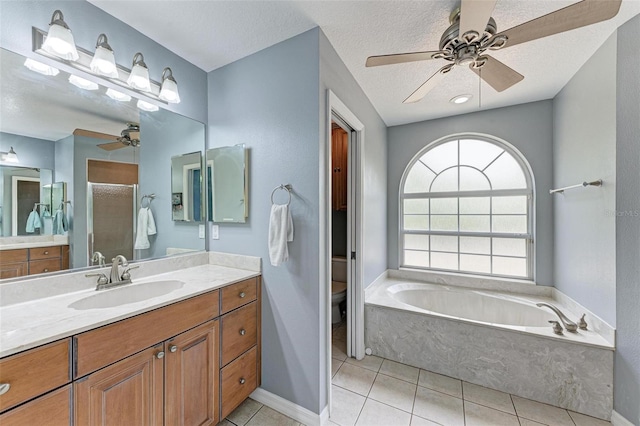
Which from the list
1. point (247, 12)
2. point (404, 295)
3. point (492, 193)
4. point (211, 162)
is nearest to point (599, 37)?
point (492, 193)

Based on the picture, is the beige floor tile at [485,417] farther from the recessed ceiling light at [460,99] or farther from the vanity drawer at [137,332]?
the recessed ceiling light at [460,99]

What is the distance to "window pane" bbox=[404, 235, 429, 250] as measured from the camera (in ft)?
10.1

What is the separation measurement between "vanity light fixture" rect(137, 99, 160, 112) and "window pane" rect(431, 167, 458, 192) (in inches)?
113

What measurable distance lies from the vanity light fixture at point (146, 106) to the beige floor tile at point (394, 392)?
8.25ft

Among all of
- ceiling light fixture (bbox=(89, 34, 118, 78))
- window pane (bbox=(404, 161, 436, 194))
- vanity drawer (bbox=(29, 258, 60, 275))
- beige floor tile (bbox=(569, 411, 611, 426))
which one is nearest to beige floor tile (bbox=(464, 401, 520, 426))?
beige floor tile (bbox=(569, 411, 611, 426))

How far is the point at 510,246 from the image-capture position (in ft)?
8.87

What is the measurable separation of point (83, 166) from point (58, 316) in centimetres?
83

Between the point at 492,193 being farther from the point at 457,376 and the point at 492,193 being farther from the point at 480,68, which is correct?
the point at 457,376

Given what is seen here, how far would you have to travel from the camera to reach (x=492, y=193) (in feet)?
9.07

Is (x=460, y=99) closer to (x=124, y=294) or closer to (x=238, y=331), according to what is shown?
(x=238, y=331)

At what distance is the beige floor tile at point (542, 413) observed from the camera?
1596 millimetres

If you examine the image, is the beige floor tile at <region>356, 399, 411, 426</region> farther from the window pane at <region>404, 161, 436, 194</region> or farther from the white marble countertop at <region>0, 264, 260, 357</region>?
the window pane at <region>404, 161, 436, 194</region>

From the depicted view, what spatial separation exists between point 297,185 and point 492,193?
2379 mm

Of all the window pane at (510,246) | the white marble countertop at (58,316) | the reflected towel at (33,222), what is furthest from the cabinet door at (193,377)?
the window pane at (510,246)
